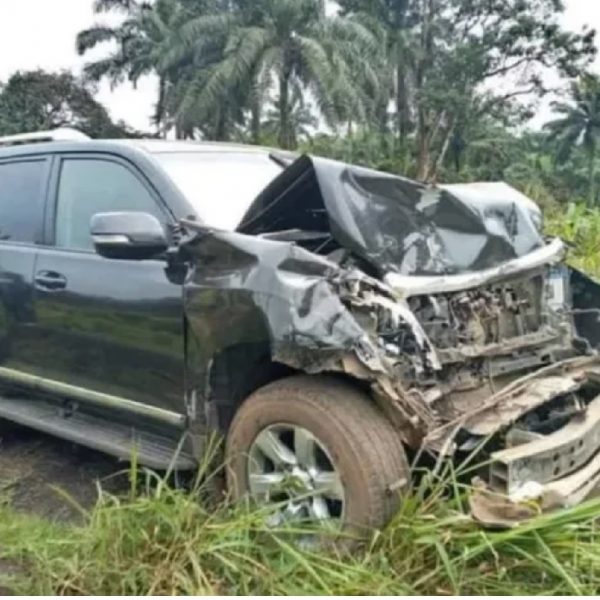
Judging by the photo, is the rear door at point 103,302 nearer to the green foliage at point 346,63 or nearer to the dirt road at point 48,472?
the dirt road at point 48,472

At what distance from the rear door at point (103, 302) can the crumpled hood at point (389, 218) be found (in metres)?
0.53

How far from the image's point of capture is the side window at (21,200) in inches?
182

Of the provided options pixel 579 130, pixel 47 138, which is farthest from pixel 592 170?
pixel 47 138

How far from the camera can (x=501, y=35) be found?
3775cm

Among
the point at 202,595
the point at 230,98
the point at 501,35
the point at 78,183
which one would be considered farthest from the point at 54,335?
the point at 501,35

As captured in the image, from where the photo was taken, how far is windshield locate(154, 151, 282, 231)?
157 inches

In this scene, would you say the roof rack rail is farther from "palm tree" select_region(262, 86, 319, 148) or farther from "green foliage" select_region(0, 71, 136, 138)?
"palm tree" select_region(262, 86, 319, 148)

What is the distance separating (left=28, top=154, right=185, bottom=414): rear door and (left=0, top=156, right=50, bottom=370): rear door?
0.08m

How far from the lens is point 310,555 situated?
3059mm

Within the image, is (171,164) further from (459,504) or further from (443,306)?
(459,504)

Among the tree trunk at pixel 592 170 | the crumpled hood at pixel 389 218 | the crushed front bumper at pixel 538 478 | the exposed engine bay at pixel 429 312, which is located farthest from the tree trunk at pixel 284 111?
the crushed front bumper at pixel 538 478

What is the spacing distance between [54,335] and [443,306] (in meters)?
1.98

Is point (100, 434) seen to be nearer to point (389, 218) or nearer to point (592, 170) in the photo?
point (389, 218)

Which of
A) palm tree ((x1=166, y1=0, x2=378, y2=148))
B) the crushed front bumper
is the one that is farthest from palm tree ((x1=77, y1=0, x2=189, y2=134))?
the crushed front bumper
